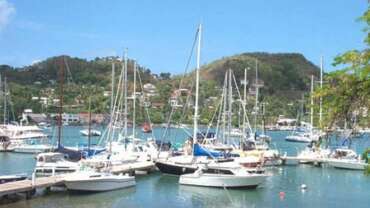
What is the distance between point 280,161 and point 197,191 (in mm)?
23966

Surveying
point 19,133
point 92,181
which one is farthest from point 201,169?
point 19,133

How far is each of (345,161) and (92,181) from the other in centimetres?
3045

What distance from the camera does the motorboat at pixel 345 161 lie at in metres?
57.9

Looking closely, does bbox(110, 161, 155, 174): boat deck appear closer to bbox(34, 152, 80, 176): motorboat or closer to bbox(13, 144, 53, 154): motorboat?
bbox(34, 152, 80, 176): motorboat

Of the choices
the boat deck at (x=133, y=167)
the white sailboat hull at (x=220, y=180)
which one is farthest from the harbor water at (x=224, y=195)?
the boat deck at (x=133, y=167)

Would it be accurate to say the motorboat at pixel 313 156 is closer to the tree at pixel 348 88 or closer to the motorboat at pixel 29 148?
the motorboat at pixel 29 148

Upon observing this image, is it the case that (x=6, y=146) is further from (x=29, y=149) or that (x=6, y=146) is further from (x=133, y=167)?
(x=133, y=167)

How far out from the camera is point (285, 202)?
37.4 m

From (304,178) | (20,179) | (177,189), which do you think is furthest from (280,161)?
(20,179)

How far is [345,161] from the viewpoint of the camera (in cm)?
5862

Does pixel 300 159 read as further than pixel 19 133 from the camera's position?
No

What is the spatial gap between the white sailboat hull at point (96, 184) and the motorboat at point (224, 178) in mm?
5082

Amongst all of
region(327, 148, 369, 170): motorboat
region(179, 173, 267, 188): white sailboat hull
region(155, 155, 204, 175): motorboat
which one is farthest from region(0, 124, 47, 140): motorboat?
region(179, 173, 267, 188): white sailboat hull

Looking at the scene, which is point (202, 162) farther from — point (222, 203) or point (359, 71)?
point (359, 71)
